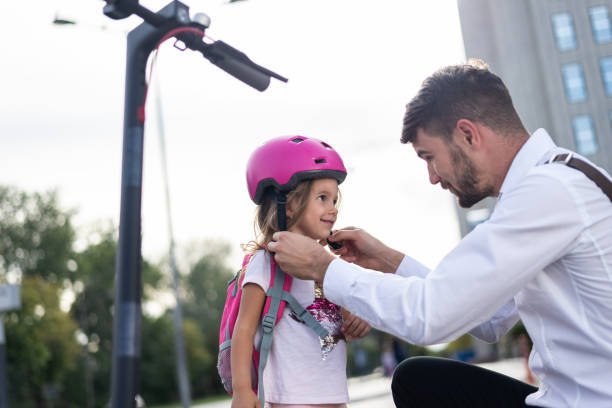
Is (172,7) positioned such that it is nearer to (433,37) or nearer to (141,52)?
(141,52)

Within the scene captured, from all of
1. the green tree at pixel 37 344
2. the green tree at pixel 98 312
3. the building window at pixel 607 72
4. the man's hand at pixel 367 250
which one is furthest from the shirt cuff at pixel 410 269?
the green tree at pixel 98 312

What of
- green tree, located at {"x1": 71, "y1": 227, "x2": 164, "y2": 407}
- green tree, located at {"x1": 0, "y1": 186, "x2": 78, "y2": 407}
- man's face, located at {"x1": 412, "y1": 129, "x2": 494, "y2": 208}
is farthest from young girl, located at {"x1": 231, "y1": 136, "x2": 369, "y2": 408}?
green tree, located at {"x1": 71, "y1": 227, "x2": 164, "y2": 407}

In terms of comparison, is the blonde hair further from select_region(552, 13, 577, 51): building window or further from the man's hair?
select_region(552, 13, 577, 51): building window

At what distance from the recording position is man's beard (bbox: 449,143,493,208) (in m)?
2.12

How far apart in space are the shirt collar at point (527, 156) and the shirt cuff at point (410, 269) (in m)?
0.70

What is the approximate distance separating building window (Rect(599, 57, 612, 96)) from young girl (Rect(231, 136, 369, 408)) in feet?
4.83

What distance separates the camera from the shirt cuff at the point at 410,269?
104 inches

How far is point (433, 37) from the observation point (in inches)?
137

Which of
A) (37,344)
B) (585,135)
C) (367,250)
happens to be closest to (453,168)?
(367,250)

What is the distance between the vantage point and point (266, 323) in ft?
7.96

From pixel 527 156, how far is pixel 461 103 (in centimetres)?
28

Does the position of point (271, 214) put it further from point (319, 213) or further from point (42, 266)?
point (42, 266)

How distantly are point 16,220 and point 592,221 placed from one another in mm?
40883

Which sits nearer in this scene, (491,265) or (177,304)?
(491,265)
